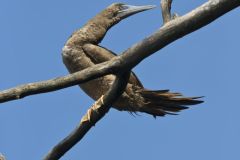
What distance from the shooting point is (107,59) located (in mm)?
8898

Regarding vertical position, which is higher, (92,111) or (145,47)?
(145,47)

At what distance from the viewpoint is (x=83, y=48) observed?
9.14 metres

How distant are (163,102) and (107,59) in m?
0.93

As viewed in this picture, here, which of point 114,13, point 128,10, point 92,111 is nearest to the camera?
point 92,111

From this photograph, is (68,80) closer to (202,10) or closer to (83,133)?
(83,133)

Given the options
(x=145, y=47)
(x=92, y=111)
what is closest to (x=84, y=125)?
(x=92, y=111)

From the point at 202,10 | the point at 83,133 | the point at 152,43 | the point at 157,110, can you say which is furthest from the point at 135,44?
the point at 157,110

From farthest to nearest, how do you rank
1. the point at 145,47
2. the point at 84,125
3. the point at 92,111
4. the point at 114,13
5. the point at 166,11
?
the point at 114,13 → the point at 92,111 → the point at 84,125 → the point at 166,11 → the point at 145,47

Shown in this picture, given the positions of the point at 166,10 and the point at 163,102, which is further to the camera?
the point at 163,102

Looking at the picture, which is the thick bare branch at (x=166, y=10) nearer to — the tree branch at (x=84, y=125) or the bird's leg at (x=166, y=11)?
the bird's leg at (x=166, y=11)

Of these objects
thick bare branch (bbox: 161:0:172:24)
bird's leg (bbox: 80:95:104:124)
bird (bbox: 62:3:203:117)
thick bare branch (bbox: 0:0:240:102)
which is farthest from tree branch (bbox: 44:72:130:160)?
bird (bbox: 62:3:203:117)

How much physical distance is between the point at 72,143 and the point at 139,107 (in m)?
2.15

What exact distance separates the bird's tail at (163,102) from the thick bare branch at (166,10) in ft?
4.41

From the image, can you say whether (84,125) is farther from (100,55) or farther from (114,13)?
(114,13)
